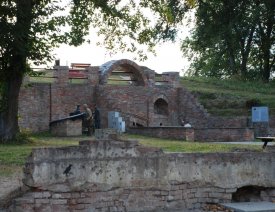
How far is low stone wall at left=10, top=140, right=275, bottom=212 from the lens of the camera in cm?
942

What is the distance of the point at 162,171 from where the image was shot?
10.2 meters

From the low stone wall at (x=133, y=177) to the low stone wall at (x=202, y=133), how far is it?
49.9 feet

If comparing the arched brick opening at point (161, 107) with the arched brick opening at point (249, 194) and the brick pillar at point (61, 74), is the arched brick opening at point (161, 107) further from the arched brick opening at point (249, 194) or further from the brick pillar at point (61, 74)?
the arched brick opening at point (249, 194)

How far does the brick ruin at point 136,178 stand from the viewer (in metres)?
9.42

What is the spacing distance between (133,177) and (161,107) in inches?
1012

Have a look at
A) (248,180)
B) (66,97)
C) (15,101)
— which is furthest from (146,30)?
(248,180)

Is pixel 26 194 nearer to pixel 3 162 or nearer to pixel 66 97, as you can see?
pixel 3 162

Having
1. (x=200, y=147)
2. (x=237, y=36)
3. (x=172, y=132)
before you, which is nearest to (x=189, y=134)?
(x=172, y=132)

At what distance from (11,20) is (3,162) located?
6.77 meters

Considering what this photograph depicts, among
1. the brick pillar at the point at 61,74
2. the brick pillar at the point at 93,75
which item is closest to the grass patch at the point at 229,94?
the brick pillar at the point at 93,75

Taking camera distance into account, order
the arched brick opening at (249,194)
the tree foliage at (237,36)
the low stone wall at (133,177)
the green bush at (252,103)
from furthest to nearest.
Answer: the tree foliage at (237,36) → the green bush at (252,103) → the arched brick opening at (249,194) → the low stone wall at (133,177)

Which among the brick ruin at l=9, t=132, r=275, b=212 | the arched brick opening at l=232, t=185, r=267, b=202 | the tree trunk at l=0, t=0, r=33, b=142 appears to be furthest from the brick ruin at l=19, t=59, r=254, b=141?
the brick ruin at l=9, t=132, r=275, b=212

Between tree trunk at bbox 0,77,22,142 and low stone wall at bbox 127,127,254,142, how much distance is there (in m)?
7.72

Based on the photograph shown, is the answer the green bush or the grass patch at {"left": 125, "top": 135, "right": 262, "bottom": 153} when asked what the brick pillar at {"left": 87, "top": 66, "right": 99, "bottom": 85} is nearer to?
the green bush
